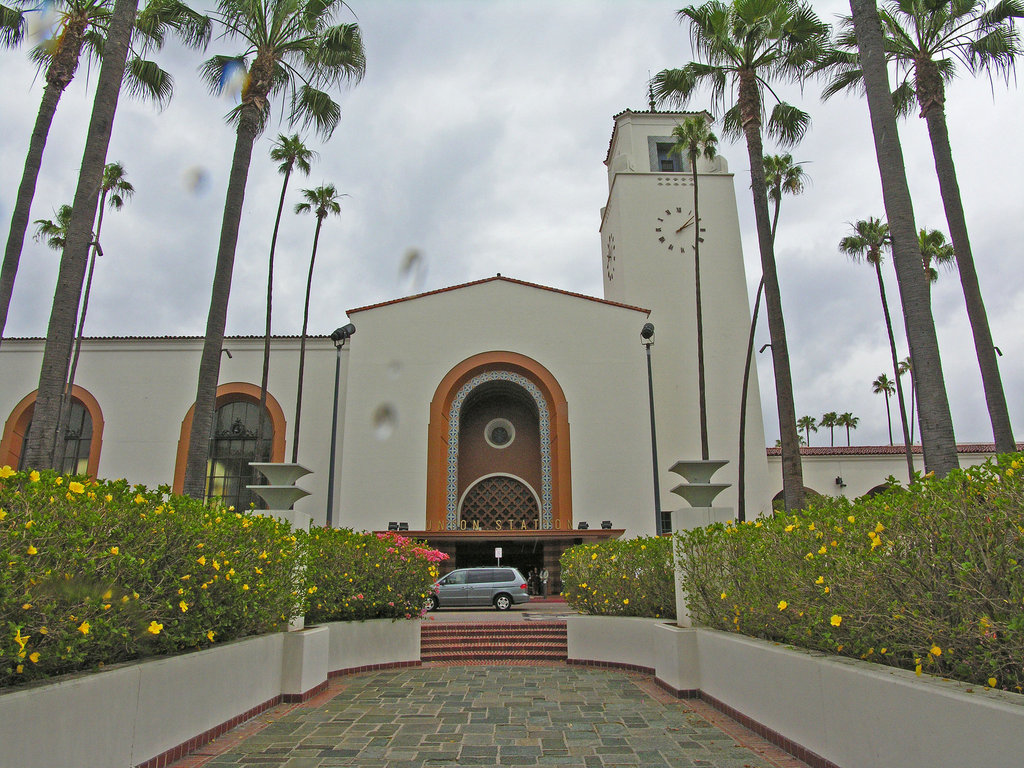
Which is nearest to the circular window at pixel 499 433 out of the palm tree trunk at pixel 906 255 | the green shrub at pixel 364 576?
the green shrub at pixel 364 576

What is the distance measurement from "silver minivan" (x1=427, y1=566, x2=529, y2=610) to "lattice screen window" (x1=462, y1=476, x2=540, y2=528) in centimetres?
461

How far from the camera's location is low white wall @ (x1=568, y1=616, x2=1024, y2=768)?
10.5 ft

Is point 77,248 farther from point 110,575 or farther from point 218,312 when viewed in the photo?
point 110,575

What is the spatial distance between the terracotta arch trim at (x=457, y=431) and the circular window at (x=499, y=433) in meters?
2.06

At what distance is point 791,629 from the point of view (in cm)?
555

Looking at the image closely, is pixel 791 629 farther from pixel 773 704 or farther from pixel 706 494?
pixel 706 494

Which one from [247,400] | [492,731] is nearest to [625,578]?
[492,731]

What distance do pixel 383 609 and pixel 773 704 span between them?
687 cm

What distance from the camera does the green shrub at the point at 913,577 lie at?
3.61 m

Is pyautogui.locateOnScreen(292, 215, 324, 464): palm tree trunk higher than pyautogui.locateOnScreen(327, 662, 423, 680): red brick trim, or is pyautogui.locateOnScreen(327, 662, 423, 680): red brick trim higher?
pyautogui.locateOnScreen(292, 215, 324, 464): palm tree trunk

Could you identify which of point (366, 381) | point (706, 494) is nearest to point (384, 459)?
point (366, 381)

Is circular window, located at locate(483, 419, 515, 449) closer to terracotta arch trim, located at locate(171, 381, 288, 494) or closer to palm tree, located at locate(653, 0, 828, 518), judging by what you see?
terracotta arch trim, located at locate(171, 381, 288, 494)

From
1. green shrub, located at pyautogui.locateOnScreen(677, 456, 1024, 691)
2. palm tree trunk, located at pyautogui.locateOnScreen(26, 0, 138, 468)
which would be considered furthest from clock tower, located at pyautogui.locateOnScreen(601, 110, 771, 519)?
palm tree trunk, located at pyautogui.locateOnScreen(26, 0, 138, 468)

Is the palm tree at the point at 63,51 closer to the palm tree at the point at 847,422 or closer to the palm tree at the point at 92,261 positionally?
the palm tree at the point at 92,261
